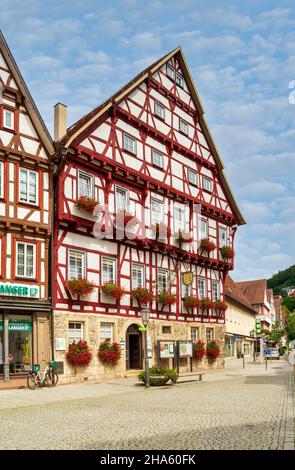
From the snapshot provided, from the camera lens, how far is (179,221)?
35156 mm

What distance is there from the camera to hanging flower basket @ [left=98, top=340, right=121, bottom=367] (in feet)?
89.3

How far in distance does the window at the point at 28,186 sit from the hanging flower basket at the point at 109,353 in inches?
306

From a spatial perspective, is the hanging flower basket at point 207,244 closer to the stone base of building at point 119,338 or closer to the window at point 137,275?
the stone base of building at point 119,338

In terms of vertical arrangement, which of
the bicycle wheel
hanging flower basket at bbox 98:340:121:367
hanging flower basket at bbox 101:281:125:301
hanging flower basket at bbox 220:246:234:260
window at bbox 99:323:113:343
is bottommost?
the bicycle wheel

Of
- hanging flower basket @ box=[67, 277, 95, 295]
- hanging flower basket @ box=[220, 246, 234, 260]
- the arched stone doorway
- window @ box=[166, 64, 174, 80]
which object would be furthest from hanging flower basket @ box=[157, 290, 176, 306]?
window @ box=[166, 64, 174, 80]

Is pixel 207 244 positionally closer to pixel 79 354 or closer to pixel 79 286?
pixel 79 286

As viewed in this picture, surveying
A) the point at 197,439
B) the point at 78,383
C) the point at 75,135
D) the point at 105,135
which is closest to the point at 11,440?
the point at 197,439

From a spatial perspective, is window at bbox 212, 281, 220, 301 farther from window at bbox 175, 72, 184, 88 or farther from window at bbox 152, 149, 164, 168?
window at bbox 175, 72, 184, 88

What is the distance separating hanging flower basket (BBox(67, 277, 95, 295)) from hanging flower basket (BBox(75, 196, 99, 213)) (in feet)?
10.8

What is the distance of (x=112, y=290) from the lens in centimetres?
2773

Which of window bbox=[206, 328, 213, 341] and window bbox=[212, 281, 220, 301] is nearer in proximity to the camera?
window bbox=[206, 328, 213, 341]

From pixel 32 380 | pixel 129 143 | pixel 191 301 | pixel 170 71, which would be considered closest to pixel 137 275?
pixel 191 301

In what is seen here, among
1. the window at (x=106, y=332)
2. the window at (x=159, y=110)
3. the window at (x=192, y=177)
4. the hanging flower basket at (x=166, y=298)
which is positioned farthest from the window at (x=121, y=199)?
the window at (x=192, y=177)

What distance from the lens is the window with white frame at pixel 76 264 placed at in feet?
86.9
